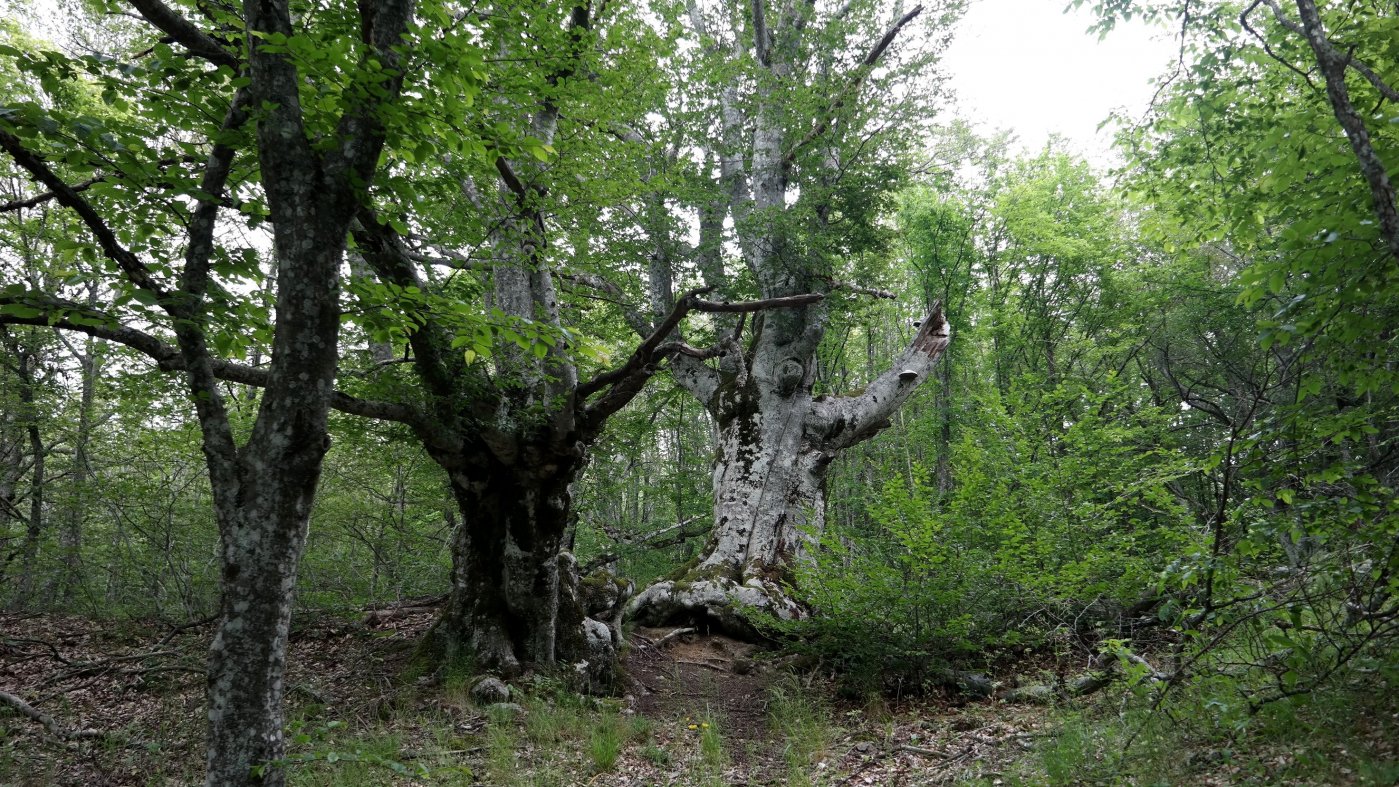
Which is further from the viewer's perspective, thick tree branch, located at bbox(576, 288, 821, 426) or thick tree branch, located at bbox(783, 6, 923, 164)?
thick tree branch, located at bbox(783, 6, 923, 164)

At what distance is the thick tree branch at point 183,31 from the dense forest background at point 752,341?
0.09 ft

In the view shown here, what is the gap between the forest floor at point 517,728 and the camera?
4176 millimetres

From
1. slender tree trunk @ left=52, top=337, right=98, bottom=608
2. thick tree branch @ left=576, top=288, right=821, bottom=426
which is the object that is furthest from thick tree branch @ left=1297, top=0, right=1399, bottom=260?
slender tree trunk @ left=52, top=337, right=98, bottom=608

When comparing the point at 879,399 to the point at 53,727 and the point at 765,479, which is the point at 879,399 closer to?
the point at 765,479

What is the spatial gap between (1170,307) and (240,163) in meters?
17.1

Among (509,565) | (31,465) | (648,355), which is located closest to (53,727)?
(509,565)

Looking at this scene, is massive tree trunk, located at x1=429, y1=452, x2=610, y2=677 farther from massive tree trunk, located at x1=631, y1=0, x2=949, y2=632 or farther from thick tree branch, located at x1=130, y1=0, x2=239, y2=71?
thick tree branch, located at x1=130, y1=0, x2=239, y2=71

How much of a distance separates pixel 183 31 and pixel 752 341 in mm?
8556

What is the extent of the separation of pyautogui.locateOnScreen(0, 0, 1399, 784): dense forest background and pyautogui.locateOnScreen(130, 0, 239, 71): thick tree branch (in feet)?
0.09

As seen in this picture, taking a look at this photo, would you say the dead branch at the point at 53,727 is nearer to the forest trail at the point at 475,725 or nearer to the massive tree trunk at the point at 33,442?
the forest trail at the point at 475,725

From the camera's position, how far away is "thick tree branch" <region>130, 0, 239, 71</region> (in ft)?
9.39

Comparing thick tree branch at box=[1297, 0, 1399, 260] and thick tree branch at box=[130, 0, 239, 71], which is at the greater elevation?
thick tree branch at box=[130, 0, 239, 71]

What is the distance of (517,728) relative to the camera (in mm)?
5160

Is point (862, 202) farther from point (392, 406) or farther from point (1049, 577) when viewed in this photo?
point (392, 406)
